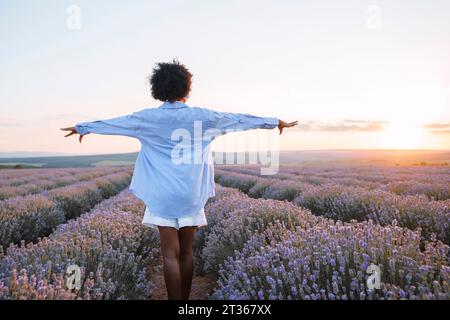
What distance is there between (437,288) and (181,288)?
1631 millimetres

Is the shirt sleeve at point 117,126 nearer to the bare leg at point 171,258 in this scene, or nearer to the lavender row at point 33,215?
the bare leg at point 171,258

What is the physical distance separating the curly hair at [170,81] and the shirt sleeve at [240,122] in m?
0.30

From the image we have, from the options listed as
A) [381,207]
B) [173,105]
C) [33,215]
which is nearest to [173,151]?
[173,105]

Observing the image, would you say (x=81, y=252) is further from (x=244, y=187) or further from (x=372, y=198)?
(x=244, y=187)

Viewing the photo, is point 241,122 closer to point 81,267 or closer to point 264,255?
point 264,255

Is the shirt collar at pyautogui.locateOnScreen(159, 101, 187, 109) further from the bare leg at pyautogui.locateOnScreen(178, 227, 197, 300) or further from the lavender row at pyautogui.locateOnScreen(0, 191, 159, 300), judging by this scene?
the lavender row at pyautogui.locateOnScreen(0, 191, 159, 300)

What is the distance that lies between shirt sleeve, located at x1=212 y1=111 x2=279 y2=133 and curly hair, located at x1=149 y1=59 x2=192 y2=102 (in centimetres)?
30

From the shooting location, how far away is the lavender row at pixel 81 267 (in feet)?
6.98

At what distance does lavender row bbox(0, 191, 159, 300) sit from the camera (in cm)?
213

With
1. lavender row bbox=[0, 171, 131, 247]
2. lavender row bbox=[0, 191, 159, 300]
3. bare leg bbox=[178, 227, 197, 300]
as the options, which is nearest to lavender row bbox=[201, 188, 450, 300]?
bare leg bbox=[178, 227, 197, 300]

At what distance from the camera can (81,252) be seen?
3.18 m

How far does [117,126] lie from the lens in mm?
2578

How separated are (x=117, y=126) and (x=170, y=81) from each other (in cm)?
46

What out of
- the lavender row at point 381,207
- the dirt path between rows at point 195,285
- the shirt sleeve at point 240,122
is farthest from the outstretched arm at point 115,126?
the lavender row at point 381,207
